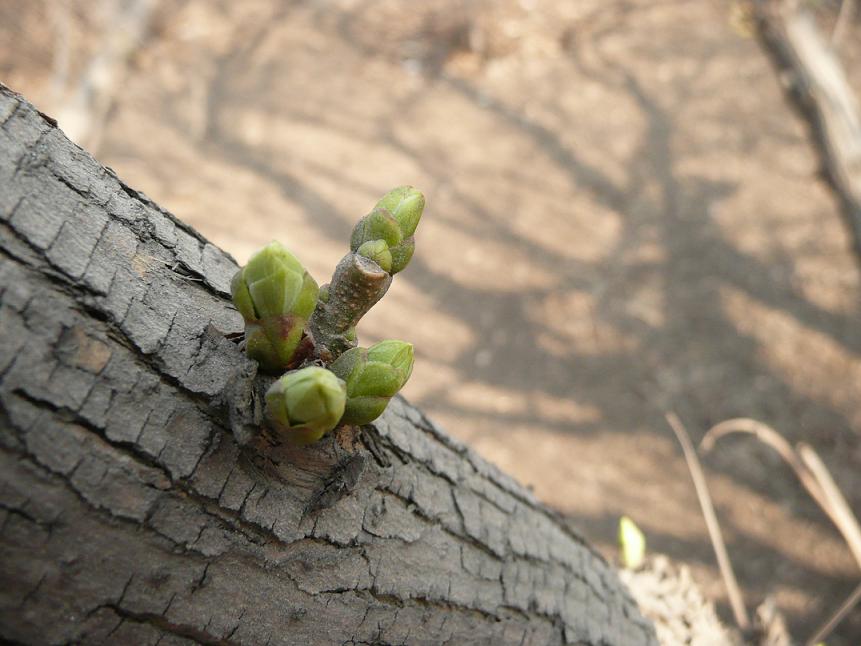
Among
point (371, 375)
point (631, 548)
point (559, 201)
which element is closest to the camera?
point (371, 375)

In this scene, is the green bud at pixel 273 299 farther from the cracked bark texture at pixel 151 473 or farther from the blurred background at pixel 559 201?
the blurred background at pixel 559 201

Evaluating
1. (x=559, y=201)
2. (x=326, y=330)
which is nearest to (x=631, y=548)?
(x=326, y=330)

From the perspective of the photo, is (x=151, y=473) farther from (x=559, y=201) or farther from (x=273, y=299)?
(x=559, y=201)

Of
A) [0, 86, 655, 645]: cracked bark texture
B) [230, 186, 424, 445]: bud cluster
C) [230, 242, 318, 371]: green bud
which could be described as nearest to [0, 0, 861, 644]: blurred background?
[0, 86, 655, 645]: cracked bark texture

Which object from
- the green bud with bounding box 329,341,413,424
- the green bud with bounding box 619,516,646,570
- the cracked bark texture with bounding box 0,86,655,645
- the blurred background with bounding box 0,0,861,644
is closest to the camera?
the cracked bark texture with bounding box 0,86,655,645

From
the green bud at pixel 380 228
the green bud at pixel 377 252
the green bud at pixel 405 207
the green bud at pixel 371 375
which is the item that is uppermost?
the green bud at pixel 405 207

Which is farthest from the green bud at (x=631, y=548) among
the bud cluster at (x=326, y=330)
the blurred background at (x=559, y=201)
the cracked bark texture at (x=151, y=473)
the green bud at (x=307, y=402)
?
the blurred background at (x=559, y=201)

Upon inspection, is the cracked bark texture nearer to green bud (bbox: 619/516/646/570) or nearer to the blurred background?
green bud (bbox: 619/516/646/570)
